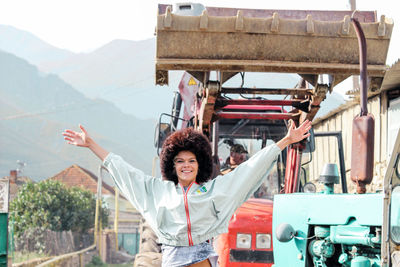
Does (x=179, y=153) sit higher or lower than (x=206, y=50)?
lower

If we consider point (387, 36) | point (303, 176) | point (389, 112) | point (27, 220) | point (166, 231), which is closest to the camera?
point (166, 231)

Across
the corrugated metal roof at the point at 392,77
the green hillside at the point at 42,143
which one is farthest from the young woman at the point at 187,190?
the green hillside at the point at 42,143

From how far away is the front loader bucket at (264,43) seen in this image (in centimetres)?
570

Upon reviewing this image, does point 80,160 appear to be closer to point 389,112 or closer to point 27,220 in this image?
point 27,220

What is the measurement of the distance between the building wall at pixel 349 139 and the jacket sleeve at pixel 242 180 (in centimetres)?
684

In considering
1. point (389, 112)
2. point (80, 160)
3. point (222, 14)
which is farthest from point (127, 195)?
point (80, 160)

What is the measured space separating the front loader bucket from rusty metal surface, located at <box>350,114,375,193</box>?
162cm

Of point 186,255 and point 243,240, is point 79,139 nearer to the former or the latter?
point 186,255

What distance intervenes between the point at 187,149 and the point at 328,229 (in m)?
1.77

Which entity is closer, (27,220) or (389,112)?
(389,112)

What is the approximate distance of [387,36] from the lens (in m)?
5.69

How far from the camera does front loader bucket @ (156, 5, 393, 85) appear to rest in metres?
5.70

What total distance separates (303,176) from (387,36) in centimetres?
263

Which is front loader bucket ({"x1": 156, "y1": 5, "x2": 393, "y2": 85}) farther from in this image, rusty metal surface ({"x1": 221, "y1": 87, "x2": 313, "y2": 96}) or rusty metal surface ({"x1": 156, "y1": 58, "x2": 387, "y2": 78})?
rusty metal surface ({"x1": 221, "y1": 87, "x2": 313, "y2": 96})
